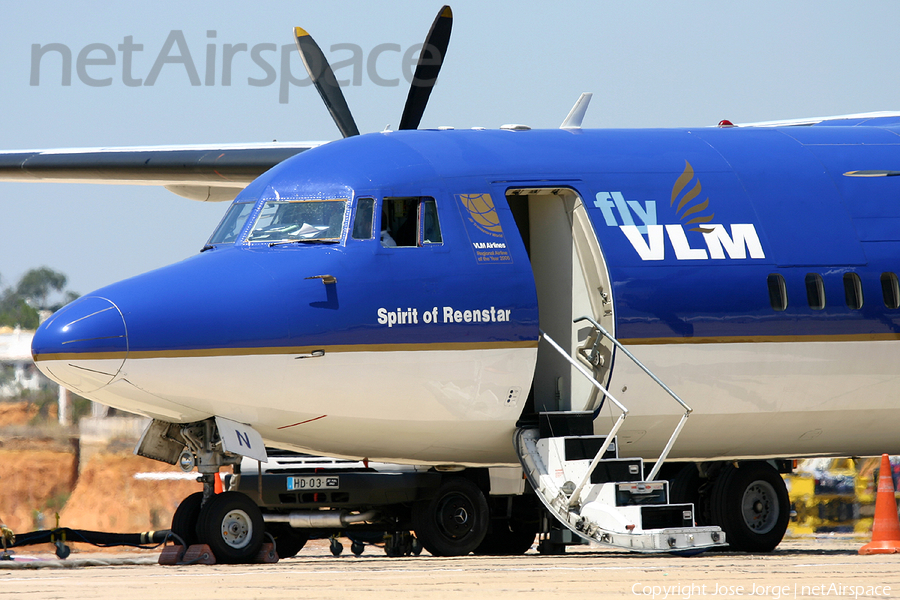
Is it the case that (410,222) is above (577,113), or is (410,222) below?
below

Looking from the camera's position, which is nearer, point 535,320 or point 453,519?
point 535,320

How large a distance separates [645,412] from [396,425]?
8.24 ft

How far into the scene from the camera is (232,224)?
1259 centimetres

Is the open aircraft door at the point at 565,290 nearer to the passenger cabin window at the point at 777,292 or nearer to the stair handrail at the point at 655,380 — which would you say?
the stair handrail at the point at 655,380

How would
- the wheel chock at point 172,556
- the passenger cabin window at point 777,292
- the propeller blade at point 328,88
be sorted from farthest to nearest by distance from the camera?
the propeller blade at point 328,88
the passenger cabin window at point 777,292
the wheel chock at point 172,556

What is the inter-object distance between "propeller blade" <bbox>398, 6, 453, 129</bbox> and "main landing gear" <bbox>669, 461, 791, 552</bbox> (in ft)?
18.4

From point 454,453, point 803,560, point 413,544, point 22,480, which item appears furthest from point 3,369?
point 803,560

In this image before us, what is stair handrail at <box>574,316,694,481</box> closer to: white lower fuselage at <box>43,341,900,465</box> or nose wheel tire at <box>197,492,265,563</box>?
white lower fuselage at <box>43,341,900,465</box>

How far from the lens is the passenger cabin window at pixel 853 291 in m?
13.3

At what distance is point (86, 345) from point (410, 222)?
10.5ft

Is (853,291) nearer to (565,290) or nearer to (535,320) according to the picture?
(565,290)

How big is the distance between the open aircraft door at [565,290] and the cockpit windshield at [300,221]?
1.73 metres
